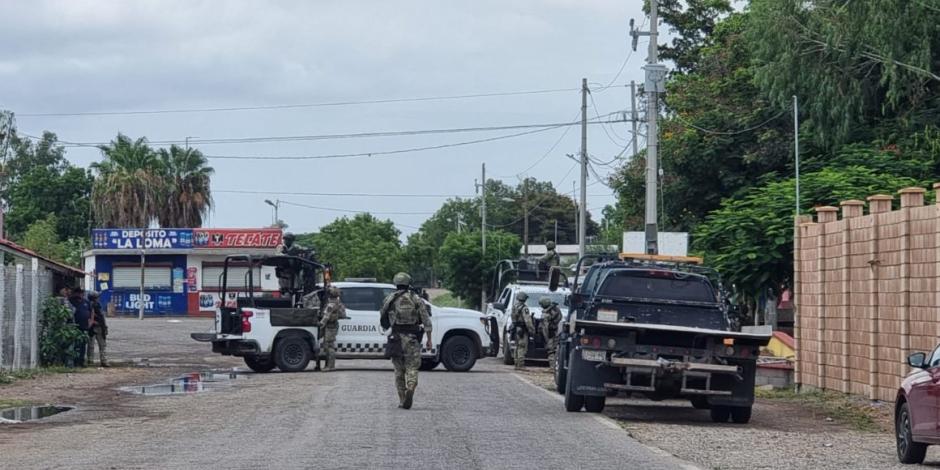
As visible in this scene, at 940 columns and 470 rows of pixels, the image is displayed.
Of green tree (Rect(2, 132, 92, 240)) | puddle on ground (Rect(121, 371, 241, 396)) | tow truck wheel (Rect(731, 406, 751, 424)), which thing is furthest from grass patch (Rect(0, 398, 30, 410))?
green tree (Rect(2, 132, 92, 240))

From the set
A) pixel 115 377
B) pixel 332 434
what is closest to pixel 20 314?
pixel 115 377

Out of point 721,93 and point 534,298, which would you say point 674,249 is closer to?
point 534,298

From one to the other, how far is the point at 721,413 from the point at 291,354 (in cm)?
1131

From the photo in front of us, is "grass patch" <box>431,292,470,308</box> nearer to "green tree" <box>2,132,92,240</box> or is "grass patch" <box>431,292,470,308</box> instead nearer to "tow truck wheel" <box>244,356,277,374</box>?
"green tree" <box>2,132,92,240</box>

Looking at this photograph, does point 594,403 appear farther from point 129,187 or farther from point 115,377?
point 129,187

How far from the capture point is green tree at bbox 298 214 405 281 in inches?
3489

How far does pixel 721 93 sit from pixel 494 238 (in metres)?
24.5

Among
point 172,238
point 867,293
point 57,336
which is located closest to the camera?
point 867,293

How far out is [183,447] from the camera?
13.5m

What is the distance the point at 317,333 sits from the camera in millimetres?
27219

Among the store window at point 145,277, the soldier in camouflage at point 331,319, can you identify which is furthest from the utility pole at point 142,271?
the soldier in camouflage at point 331,319

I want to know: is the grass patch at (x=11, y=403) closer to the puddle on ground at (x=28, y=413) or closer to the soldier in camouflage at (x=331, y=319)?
the puddle on ground at (x=28, y=413)

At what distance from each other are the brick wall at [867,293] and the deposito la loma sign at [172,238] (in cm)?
5022

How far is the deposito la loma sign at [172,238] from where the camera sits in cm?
6988
